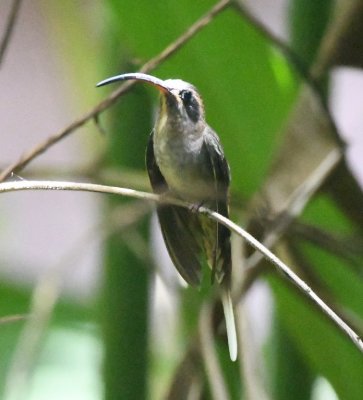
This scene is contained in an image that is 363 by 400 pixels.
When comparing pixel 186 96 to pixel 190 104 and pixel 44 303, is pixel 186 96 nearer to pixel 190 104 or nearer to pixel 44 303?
pixel 190 104

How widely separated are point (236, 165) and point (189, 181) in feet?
1.02

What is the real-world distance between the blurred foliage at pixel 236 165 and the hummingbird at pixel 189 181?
250mm

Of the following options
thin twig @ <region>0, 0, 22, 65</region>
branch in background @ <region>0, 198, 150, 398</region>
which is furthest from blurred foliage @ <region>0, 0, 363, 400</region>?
thin twig @ <region>0, 0, 22, 65</region>

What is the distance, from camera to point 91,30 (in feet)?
4.22

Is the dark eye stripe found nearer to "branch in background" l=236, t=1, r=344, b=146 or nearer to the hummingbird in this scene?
the hummingbird

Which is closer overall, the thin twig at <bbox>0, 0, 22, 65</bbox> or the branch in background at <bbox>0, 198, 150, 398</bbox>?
the thin twig at <bbox>0, 0, 22, 65</bbox>

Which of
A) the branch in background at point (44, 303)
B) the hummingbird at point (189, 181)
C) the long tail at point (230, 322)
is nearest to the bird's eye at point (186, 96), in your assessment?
the hummingbird at point (189, 181)

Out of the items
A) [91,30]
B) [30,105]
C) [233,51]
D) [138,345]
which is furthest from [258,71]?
[30,105]

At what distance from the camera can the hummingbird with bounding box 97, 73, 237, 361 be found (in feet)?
1.57

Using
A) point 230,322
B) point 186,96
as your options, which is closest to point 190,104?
point 186,96

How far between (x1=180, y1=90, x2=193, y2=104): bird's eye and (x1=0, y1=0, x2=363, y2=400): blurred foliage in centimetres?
28

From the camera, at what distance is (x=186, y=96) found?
47cm

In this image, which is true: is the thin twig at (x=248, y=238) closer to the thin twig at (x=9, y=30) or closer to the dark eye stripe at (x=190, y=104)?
the dark eye stripe at (x=190, y=104)

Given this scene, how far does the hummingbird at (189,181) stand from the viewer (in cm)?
48
